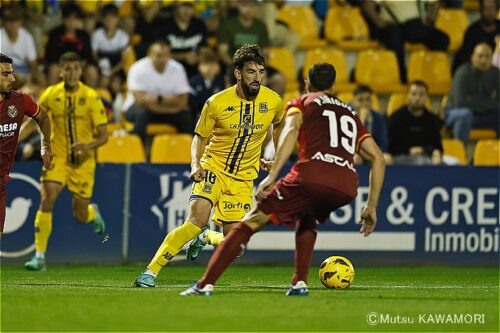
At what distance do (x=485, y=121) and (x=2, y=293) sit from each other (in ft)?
33.1

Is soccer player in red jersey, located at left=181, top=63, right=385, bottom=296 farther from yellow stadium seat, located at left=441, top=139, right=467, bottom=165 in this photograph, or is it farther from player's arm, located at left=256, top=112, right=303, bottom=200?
yellow stadium seat, located at left=441, top=139, right=467, bottom=165

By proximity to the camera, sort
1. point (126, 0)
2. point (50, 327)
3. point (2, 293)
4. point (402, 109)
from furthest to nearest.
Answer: point (126, 0)
point (402, 109)
point (2, 293)
point (50, 327)

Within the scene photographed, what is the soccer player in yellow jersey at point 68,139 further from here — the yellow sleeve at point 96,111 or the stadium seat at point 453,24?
the stadium seat at point 453,24

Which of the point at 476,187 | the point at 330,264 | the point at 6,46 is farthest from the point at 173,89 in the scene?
the point at 330,264

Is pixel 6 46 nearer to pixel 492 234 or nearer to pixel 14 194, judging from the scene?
pixel 14 194

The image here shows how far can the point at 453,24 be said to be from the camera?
19953 mm

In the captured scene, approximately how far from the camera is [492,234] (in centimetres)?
1501

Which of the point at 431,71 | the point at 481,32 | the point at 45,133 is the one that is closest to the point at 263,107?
the point at 45,133

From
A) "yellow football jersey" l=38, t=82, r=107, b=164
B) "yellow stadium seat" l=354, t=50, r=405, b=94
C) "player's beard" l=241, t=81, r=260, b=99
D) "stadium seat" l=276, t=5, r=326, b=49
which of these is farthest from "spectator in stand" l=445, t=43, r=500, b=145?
"player's beard" l=241, t=81, r=260, b=99

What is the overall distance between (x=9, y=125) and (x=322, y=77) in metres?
3.23

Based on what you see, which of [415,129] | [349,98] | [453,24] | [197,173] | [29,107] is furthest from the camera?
[453,24]

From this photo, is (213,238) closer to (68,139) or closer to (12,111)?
(12,111)

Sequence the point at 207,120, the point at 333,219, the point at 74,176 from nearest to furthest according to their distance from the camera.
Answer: the point at 207,120, the point at 74,176, the point at 333,219

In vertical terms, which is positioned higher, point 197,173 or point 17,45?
point 17,45
